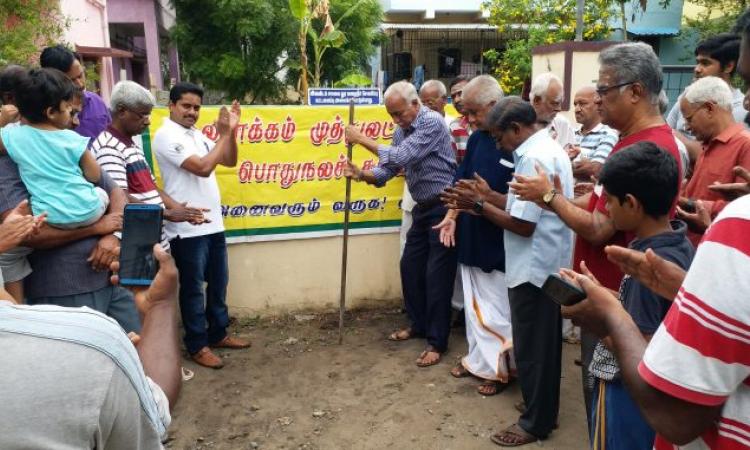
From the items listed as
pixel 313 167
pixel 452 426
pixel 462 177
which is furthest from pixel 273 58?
pixel 452 426

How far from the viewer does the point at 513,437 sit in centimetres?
313

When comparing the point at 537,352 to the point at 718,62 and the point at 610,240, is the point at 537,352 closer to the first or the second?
the point at 610,240

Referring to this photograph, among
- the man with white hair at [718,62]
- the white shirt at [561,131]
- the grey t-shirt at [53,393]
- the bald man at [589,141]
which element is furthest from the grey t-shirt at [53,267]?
the man with white hair at [718,62]

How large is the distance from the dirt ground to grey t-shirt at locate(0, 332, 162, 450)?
92.4 inches

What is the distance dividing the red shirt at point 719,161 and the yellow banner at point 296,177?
7.88 ft

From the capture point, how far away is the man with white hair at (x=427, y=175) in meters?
4.07

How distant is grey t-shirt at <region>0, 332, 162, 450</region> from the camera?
0.95m

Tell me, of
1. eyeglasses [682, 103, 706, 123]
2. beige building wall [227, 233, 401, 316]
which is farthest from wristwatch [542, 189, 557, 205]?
beige building wall [227, 233, 401, 316]

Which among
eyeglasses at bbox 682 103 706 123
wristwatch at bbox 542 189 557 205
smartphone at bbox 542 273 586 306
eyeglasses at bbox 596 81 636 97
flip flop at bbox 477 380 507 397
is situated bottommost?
flip flop at bbox 477 380 507 397

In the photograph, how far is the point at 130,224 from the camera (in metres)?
2.20

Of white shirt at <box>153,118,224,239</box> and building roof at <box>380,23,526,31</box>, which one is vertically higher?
building roof at <box>380,23,526,31</box>

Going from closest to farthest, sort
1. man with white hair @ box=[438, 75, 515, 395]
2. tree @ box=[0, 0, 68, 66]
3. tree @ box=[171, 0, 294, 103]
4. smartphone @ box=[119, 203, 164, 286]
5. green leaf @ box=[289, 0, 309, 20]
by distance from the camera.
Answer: smartphone @ box=[119, 203, 164, 286] < man with white hair @ box=[438, 75, 515, 395] < tree @ box=[0, 0, 68, 66] < green leaf @ box=[289, 0, 309, 20] < tree @ box=[171, 0, 294, 103]

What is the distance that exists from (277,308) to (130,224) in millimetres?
2779

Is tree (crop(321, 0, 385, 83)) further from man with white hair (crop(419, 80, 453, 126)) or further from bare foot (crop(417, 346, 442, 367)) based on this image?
bare foot (crop(417, 346, 442, 367))
